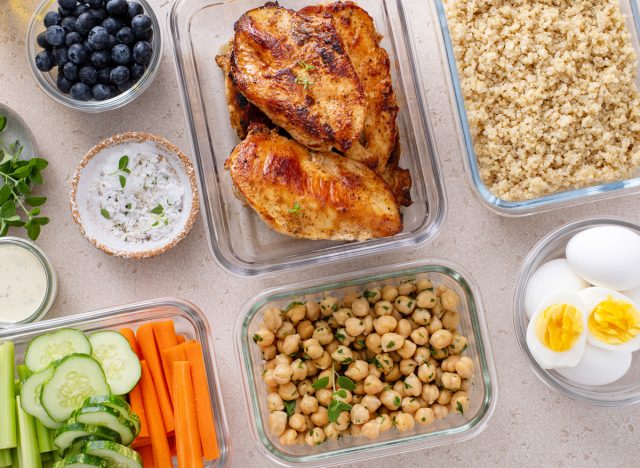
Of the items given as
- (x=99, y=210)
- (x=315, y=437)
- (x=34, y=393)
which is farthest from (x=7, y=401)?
(x=315, y=437)

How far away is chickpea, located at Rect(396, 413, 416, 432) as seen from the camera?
6.60 ft

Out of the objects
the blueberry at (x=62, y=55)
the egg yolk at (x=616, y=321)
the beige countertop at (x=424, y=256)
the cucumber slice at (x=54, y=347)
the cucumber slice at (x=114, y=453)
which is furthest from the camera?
the beige countertop at (x=424, y=256)

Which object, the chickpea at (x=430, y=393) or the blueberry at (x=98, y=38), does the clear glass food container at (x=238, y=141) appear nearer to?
the blueberry at (x=98, y=38)

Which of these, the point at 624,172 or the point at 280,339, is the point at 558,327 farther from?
the point at 280,339

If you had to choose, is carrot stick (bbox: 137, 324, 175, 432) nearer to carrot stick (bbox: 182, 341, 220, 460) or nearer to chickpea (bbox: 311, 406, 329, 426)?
carrot stick (bbox: 182, 341, 220, 460)

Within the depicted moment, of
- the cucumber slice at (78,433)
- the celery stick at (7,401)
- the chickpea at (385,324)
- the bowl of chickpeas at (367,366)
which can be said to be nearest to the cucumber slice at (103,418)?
the cucumber slice at (78,433)

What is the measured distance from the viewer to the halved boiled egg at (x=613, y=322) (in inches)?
75.6

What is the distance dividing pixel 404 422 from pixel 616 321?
2.08 ft

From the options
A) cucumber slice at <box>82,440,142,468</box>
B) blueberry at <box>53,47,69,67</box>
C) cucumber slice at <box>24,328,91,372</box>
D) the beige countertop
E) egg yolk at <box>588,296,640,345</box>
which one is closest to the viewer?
cucumber slice at <box>82,440,142,468</box>

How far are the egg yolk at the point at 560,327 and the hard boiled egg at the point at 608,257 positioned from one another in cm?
15

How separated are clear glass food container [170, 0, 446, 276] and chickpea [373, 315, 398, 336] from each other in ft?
0.66

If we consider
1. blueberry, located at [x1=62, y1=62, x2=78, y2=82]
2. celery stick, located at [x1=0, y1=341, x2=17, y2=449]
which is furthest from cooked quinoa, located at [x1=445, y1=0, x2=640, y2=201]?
celery stick, located at [x1=0, y1=341, x2=17, y2=449]

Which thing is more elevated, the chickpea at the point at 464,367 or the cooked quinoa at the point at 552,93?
the cooked quinoa at the point at 552,93

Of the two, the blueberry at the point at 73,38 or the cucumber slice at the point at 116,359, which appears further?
the blueberry at the point at 73,38
